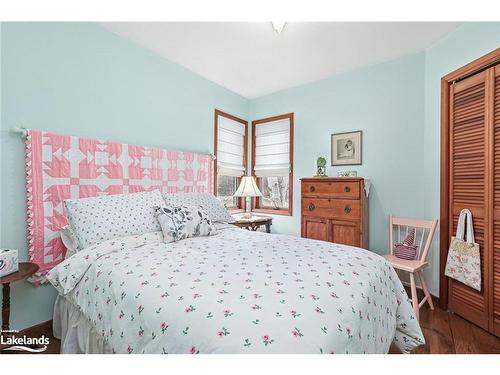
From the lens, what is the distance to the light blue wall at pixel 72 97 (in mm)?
1647

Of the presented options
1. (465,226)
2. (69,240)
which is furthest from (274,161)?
(69,240)

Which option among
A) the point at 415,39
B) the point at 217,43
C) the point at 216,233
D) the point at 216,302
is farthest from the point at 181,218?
the point at 415,39

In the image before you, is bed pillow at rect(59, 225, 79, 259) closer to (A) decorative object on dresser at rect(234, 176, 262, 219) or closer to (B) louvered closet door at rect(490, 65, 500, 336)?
(A) decorative object on dresser at rect(234, 176, 262, 219)

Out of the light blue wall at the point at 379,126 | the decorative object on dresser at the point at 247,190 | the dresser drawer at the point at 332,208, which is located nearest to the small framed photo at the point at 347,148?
the light blue wall at the point at 379,126

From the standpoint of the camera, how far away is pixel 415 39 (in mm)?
2297

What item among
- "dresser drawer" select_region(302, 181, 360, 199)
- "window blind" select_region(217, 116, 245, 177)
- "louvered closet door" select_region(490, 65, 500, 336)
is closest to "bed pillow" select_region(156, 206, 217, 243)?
"dresser drawer" select_region(302, 181, 360, 199)

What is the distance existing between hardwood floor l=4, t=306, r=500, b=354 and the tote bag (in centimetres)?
34

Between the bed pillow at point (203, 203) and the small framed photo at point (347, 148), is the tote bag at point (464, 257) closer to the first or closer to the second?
the small framed photo at point (347, 148)

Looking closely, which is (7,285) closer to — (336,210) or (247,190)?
(247,190)

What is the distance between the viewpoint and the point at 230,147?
3.61 metres

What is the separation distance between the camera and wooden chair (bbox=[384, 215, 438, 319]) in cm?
212

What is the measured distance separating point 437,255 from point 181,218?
249cm

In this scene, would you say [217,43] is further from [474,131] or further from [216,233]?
[474,131]

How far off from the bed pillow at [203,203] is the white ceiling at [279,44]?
1510 mm
